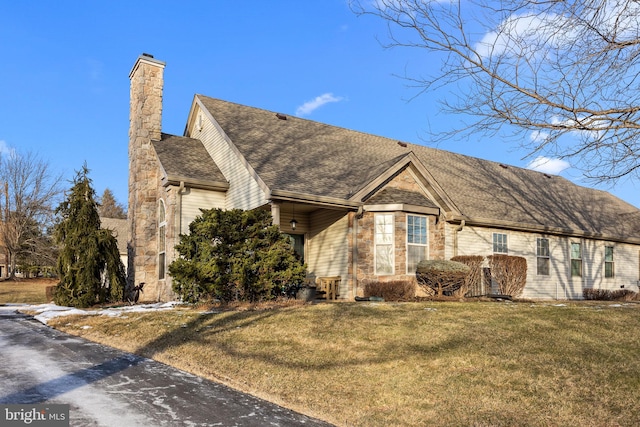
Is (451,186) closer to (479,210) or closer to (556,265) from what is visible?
(479,210)

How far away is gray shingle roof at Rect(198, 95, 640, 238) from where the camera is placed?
53.9 ft

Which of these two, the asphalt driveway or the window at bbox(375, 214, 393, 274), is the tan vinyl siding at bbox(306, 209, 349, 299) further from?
the asphalt driveway

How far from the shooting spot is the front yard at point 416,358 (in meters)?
5.58

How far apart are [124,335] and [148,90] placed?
464 inches

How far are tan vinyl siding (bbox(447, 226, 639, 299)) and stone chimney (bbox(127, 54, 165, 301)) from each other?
10367mm

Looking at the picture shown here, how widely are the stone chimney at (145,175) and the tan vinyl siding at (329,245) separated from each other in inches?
217

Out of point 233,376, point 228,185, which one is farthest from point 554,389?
point 228,185

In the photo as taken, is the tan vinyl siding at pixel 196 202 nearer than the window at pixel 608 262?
Yes

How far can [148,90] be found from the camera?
1925 cm

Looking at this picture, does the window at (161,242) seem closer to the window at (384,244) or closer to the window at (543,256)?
the window at (384,244)

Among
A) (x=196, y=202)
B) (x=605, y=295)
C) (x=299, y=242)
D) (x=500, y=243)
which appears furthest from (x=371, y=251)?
(x=605, y=295)

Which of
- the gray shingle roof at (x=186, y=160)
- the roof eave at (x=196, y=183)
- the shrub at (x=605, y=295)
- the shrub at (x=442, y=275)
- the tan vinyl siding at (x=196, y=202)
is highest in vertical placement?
the gray shingle roof at (x=186, y=160)

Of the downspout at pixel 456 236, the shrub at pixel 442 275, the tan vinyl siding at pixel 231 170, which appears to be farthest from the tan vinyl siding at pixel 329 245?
the downspout at pixel 456 236

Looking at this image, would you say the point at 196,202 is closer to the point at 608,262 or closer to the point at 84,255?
the point at 84,255
